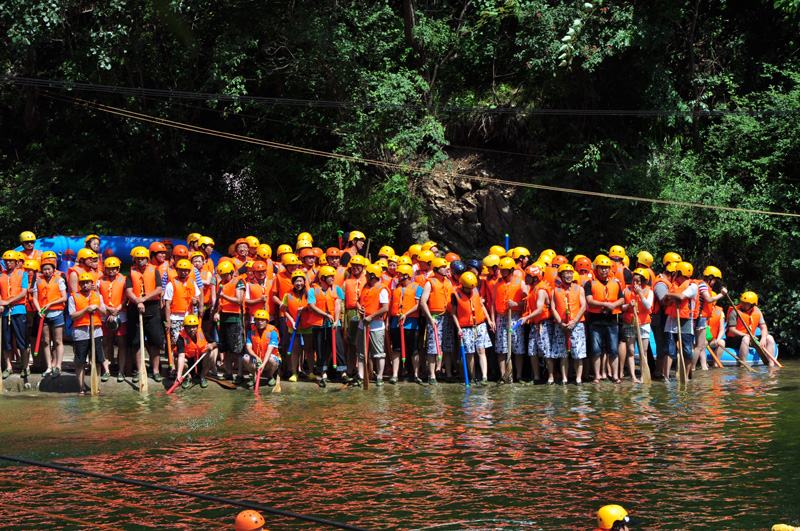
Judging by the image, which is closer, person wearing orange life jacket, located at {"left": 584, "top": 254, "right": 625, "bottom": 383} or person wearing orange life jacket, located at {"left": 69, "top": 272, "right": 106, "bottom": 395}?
person wearing orange life jacket, located at {"left": 69, "top": 272, "right": 106, "bottom": 395}

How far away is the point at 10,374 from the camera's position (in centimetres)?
1670

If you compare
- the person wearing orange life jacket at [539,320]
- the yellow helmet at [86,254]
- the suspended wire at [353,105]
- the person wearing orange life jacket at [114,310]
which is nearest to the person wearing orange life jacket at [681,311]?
the person wearing orange life jacket at [539,320]

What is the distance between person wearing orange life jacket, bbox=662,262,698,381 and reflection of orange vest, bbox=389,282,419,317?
3843 millimetres

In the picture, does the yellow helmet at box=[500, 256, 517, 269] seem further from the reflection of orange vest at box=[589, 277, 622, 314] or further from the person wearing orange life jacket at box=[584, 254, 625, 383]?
the reflection of orange vest at box=[589, 277, 622, 314]

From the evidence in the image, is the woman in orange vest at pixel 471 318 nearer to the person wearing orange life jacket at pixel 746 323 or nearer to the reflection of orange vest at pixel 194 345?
the reflection of orange vest at pixel 194 345

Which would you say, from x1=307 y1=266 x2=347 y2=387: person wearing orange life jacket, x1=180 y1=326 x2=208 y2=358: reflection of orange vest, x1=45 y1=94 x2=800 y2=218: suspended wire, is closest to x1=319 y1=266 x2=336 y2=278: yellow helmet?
x1=307 y1=266 x2=347 y2=387: person wearing orange life jacket

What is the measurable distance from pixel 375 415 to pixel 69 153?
17881mm

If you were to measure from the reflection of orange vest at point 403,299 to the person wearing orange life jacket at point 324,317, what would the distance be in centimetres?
85

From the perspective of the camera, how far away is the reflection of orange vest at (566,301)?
16406 millimetres

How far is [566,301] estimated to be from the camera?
53.9 ft

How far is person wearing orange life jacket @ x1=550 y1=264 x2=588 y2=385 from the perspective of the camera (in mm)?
16391

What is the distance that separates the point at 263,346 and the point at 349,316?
147 cm

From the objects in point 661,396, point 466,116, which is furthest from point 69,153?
point 661,396

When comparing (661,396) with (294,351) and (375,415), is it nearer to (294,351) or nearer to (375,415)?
(375,415)
